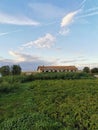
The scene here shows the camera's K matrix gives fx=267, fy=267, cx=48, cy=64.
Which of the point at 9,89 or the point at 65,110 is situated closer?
the point at 65,110

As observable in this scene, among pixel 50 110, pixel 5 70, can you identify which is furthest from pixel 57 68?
pixel 50 110

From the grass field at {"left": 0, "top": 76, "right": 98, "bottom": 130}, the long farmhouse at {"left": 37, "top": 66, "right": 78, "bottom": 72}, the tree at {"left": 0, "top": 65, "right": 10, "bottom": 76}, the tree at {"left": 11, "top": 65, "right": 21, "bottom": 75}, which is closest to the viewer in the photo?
the grass field at {"left": 0, "top": 76, "right": 98, "bottom": 130}

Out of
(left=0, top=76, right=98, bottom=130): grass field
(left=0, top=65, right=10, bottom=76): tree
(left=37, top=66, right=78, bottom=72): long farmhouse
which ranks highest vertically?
(left=37, top=66, right=78, bottom=72): long farmhouse

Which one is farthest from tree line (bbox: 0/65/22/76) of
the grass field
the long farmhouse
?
the grass field

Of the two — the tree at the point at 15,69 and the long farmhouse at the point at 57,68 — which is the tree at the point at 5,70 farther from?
the long farmhouse at the point at 57,68

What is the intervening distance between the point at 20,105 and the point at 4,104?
2.78 ft

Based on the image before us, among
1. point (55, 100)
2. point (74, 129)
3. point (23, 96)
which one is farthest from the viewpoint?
point (23, 96)

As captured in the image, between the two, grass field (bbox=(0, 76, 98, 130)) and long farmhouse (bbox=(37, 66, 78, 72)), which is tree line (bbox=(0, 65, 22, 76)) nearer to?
long farmhouse (bbox=(37, 66, 78, 72))

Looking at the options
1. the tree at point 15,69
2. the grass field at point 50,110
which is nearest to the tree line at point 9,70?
the tree at point 15,69

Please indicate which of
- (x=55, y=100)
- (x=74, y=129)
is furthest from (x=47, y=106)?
(x=74, y=129)

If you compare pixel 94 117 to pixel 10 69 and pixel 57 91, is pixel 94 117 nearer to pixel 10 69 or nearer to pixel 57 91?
pixel 57 91

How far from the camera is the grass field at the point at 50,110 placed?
8789 mm

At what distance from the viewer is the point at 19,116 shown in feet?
32.1

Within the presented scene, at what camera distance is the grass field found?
879 cm
